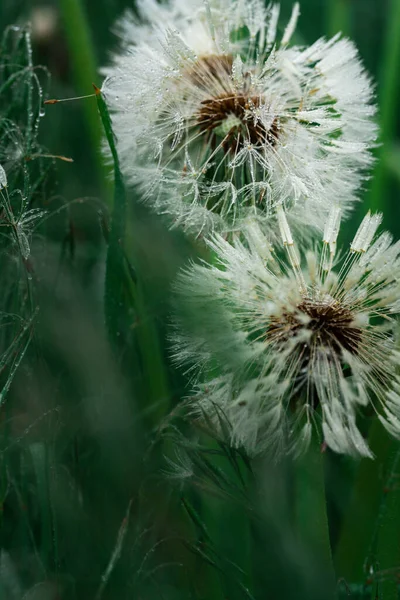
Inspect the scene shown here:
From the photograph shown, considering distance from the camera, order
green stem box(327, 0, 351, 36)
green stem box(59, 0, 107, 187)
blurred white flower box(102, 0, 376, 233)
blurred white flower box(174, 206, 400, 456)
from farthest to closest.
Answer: green stem box(327, 0, 351, 36) < green stem box(59, 0, 107, 187) < blurred white flower box(102, 0, 376, 233) < blurred white flower box(174, 206, 400, 456)

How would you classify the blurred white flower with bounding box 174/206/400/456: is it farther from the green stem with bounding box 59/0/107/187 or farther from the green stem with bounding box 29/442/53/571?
the green stem with bounding box 59/0/107/187

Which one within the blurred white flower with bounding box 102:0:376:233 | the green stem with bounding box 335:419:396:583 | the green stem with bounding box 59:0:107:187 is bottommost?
the green stem with bounding box 335:419:396:583

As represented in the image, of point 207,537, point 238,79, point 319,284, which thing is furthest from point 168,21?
point 207,537

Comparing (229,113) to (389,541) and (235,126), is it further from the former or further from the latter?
(389,541)

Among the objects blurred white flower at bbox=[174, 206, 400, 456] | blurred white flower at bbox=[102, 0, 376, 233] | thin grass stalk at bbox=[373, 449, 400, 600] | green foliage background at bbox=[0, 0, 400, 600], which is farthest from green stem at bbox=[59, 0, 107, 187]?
thin grass stalk at bbox=[373, 449, 400, 600]

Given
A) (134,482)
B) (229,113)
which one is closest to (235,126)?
(229,113)

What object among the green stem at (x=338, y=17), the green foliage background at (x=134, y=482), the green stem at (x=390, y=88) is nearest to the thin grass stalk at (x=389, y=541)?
the green foliage background at (x=134, y=482)

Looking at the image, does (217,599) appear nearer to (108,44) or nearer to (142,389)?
(142,389)
